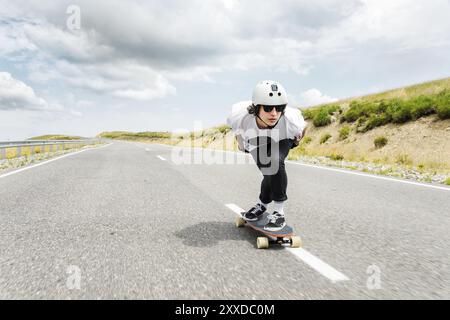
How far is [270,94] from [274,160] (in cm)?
66


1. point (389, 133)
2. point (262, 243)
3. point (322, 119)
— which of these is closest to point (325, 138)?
point (322, 119)

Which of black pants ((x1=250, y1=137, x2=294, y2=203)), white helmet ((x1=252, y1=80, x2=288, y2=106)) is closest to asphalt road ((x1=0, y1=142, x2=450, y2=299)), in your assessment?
black pants ((x1=250, y1=137, x2=294, y2=203))

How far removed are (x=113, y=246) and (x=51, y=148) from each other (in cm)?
2176

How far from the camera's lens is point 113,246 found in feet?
11.7

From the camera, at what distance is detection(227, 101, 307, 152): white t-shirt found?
3.68 metres

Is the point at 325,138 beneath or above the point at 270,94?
beneath

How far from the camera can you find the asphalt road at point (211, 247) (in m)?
2.58

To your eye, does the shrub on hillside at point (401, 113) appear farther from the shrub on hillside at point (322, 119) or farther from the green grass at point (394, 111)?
the shrub on hillside at point (322, 119)

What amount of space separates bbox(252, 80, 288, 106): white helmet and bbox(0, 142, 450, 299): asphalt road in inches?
55.1

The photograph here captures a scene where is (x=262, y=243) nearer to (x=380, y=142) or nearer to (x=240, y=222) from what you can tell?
(x=240, y=222)

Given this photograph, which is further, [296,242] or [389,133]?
[389,133]

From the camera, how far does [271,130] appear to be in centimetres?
371

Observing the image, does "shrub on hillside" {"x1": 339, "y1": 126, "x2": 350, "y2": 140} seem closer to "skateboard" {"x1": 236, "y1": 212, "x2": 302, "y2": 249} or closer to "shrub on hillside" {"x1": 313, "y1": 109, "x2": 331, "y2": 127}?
"shrub on hillside" {"x1": 313, "y1": 109, "x2": 331, "y2": 127}
